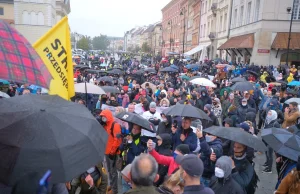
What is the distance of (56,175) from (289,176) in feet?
9.16

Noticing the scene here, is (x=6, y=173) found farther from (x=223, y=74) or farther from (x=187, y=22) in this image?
(x=187, y=22)

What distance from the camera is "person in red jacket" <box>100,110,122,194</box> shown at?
17.8 ft

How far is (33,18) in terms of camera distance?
51.3 metres

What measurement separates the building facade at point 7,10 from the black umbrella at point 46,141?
5697cm

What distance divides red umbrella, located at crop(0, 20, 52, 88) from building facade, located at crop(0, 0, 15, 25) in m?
57.0

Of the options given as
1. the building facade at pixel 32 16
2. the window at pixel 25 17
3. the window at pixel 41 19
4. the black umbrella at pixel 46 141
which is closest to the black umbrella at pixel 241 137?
the black umbrella at pixel 46 141

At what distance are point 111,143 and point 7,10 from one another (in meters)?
56.6

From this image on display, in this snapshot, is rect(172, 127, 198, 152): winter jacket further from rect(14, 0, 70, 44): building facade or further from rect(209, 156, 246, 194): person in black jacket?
rect(14, 0, 70, 44): building facade

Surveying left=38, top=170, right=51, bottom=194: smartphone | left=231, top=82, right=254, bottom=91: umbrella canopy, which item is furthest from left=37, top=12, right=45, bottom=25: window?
left=38, top=170, right=51, bottom=194: smartphone

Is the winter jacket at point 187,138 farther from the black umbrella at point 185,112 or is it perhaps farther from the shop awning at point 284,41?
the shop awning at point 284,41

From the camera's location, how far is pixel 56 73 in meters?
4.23

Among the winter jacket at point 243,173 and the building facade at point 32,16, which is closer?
the winter jacket at point 243,173

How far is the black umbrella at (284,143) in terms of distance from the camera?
4.23 metres

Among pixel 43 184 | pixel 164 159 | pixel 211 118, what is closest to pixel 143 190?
pixel 43 184
